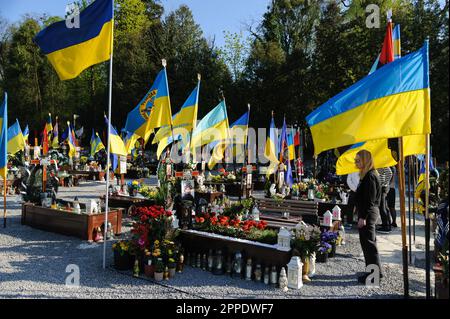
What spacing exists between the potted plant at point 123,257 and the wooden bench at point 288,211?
3.18 metres

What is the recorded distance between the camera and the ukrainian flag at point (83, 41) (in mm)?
7246

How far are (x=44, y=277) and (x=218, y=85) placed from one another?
30.4 m

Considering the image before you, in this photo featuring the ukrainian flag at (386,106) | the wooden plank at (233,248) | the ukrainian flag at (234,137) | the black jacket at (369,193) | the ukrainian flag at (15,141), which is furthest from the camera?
the ukrainian flag at (15,141)

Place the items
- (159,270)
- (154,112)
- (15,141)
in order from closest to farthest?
(159,270)
(154,112)
(15,141)

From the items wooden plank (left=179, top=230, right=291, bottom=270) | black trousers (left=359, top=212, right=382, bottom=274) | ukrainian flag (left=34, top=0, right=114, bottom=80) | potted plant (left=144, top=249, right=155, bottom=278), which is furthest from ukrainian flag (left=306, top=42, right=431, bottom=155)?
ukrainian flag (left=34, top=0, right=114, bottom=80)

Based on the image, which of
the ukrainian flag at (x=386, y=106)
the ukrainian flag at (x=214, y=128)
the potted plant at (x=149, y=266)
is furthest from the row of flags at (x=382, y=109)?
the ukrainian flag at (x=214, y=128)

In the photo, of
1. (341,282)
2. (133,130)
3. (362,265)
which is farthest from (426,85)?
(133,130)

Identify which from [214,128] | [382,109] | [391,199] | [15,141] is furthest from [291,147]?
[15,141]

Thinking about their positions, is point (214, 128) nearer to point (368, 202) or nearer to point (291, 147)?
point (291, 147)

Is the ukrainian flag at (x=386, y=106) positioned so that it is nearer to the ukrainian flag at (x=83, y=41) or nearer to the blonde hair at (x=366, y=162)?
the blonde hair at (x=366, y=162)

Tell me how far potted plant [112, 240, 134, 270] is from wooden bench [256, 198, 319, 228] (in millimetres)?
3180

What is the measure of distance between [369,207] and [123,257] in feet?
14.0

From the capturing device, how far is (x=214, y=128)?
47.0ft

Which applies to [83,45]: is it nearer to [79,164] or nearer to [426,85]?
[426,85]
